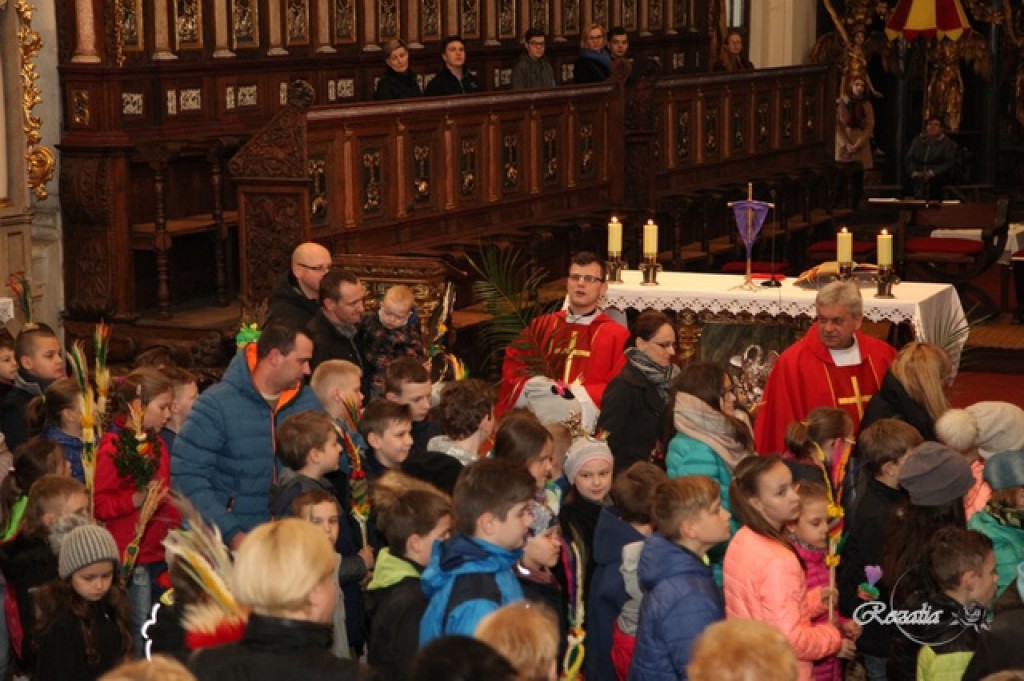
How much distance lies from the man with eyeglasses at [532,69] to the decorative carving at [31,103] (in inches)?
196

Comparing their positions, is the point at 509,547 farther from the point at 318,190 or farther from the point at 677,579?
the point at 318,190

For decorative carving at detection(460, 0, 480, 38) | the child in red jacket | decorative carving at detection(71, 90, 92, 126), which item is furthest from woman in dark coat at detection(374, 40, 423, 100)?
the child in red jacket

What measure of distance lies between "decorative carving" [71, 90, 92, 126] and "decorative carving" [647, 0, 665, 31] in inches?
395

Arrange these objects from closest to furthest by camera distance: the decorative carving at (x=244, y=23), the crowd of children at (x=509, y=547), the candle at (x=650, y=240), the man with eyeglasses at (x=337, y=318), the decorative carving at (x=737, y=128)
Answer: the crowd of children at (x=509, y=547) → the man with eyeglasses at (x=337, y=318) → the candle at (x=650, y=240) → the decorative carving at (x=244, y=23) → the decorative carving at (x=737, y=128)

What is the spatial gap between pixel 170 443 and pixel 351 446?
101 cm

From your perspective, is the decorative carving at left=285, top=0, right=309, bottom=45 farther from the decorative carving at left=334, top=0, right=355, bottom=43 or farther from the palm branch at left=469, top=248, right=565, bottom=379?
the palm branch at left=469, top=248, right=565, bottom=379

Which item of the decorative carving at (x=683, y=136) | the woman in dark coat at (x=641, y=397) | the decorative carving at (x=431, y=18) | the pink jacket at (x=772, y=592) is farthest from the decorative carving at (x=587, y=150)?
the pink jacket at (x=772, y=592)

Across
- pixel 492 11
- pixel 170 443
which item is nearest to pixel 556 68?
pixel 492 11

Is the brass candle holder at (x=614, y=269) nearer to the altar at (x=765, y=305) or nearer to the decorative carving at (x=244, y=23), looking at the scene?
the altar at (x=765, y=305)

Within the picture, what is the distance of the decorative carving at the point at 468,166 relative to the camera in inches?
531

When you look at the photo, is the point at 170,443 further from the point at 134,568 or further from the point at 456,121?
the point at 456,121

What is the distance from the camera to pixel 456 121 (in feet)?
43.5

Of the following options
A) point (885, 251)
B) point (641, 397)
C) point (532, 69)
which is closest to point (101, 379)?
point (641, 397)

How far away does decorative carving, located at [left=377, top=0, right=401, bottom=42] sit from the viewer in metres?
15.5
